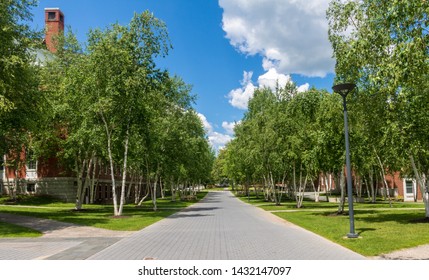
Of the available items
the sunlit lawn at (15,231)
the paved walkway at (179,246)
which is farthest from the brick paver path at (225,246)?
the sunlit lawn at (15,231)

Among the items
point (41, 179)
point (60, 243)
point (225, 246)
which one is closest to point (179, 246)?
point (225, 246)

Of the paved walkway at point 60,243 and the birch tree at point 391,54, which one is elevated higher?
the birch tree at point 391,54

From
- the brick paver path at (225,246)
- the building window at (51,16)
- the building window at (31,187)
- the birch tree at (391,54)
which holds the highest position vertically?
the building window at (51,16)

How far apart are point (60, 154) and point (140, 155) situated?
28.5ft

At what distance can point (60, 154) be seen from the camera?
37781mm

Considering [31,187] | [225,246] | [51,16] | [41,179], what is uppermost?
[51,16]

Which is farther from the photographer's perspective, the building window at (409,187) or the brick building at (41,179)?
the building window at (409,187)

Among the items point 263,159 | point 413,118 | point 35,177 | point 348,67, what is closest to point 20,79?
point 348,67

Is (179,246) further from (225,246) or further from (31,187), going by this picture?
(31,187)

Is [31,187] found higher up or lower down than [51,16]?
lower down

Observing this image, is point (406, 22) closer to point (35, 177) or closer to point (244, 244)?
point (244, 244)

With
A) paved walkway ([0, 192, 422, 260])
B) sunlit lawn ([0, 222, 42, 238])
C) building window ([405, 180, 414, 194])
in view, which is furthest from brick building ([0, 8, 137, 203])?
building window ([405, 180, 414, 194])

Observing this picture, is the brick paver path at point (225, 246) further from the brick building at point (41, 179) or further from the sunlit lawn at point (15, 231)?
the brick building at point (41, 179)

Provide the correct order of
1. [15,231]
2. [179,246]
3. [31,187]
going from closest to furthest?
[179,246] < [15,231] < [31,187]
